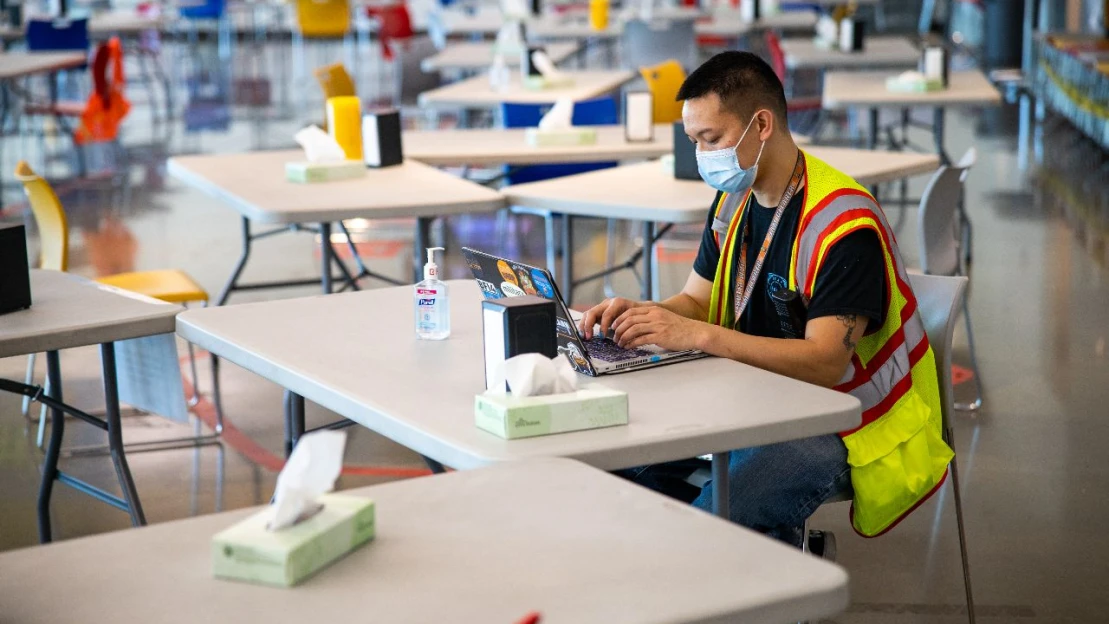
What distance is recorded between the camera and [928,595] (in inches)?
114

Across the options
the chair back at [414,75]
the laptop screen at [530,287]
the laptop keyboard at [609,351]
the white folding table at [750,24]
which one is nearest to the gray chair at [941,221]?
the laptop keyboard at [609,351]

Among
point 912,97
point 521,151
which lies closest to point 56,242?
point 521,151

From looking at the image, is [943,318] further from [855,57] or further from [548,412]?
[855,57]

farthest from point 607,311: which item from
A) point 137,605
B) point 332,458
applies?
point 137,605

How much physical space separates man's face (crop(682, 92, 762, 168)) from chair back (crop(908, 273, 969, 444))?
474mm

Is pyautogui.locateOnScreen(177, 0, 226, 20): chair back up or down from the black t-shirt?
up

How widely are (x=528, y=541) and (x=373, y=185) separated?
2.63 metres

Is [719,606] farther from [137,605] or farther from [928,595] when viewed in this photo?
[928,595]

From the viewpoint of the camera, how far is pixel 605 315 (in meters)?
2.28

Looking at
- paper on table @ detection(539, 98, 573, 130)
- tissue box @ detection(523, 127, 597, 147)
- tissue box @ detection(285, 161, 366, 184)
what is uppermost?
paper on table @ detection(539, 98, 573, 130)

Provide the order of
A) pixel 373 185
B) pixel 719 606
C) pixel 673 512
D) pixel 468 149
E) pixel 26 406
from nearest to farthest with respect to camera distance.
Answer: pixel 719 606
pixel 673 512
pixel 373 185
pixel 26 406
pixel 468 149

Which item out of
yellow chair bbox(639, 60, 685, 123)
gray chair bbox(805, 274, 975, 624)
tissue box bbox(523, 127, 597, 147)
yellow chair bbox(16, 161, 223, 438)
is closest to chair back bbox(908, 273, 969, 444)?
gray chair bbox(805, 274, 975, 624)

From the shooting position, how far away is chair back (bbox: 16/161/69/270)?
346cm

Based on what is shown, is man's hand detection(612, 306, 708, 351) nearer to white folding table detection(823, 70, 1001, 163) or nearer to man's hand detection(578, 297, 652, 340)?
man's hand detection(578, 297, 652, 340)
